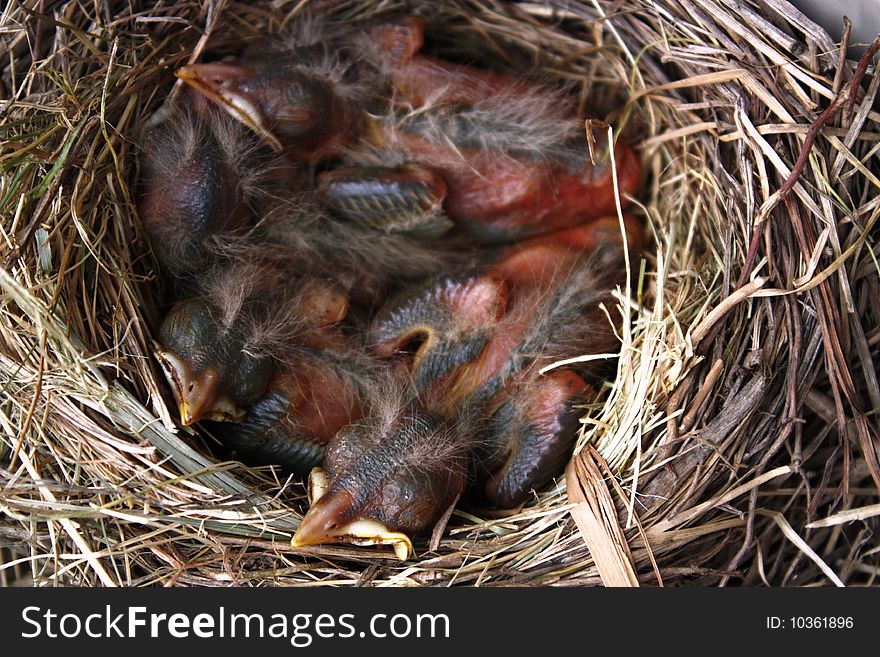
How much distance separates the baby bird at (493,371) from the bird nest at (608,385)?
0.08 meters

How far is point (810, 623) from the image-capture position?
115 centimetres

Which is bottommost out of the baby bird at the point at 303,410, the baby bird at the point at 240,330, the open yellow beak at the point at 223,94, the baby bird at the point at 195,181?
the baby bird at the point at 303,410

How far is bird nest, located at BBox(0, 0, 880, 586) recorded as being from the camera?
1140mm

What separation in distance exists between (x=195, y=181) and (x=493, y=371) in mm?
644

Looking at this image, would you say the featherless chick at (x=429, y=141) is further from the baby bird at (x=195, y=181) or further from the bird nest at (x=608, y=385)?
the bird nest at (x=608, y=385)

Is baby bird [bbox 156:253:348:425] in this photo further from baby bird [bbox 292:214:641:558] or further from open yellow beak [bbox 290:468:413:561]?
open yellow beak [bbox 290:468:413:561]

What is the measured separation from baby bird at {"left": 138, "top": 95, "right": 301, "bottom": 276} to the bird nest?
0.18 feet

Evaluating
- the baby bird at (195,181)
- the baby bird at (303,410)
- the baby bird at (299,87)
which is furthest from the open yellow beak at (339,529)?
the baby bird at (299,87)

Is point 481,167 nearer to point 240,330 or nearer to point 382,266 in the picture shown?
point 382,266

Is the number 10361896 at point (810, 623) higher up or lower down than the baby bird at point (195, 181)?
lower down

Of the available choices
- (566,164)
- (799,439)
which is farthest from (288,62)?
(799,439)

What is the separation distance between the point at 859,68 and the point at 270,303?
3.45ft

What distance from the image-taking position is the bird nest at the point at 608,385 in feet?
3.74

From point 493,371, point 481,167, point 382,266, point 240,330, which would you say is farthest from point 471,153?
point 240,330
